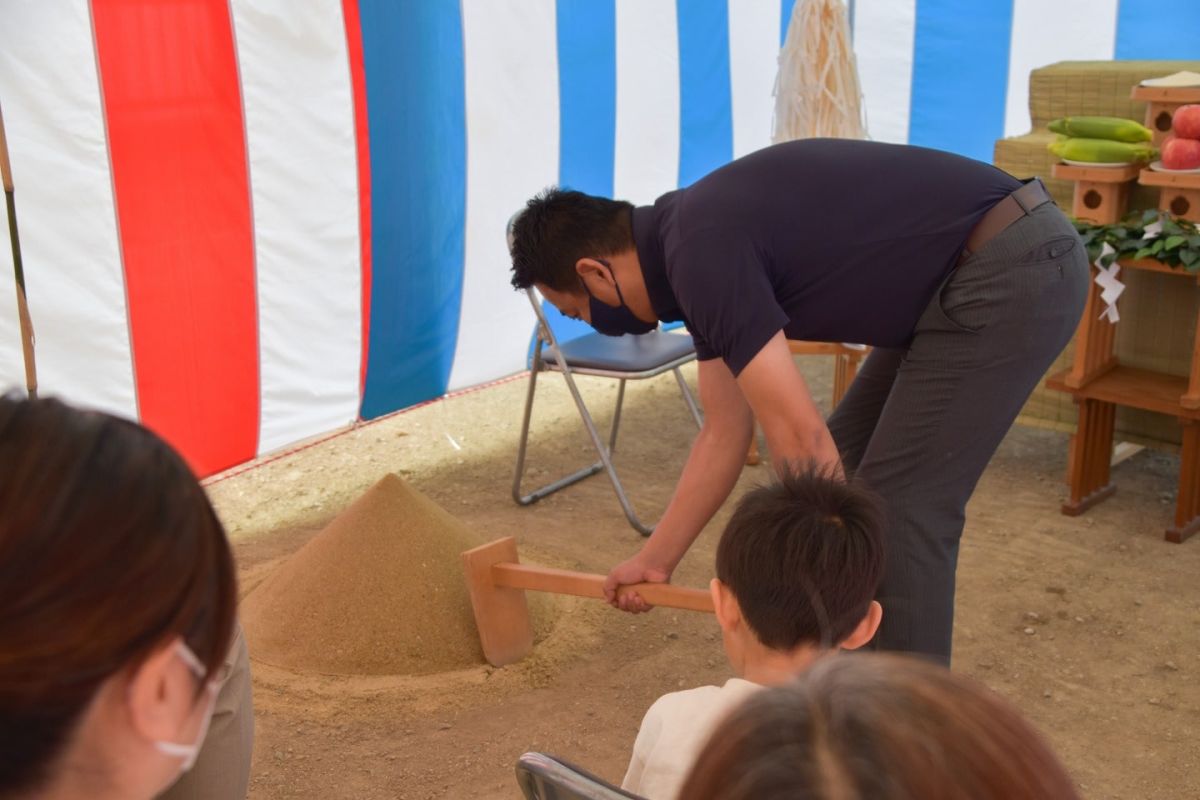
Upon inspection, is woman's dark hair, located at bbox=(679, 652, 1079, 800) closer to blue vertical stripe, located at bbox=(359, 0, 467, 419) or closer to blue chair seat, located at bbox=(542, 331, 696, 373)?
blue chair seat, located at bbox=(542, 331, 696, 373)

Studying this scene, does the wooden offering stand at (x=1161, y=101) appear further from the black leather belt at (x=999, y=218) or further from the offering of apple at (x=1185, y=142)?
the black leather belt at (x=999, y=218)

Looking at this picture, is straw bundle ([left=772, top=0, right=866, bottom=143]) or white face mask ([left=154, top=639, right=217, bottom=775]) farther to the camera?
straw bundle ([left=772, top=0, right=866, bottom=143])

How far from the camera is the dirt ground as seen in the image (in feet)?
8.46

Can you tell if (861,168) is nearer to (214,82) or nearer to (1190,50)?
(214,82)

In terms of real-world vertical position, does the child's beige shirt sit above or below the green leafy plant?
below

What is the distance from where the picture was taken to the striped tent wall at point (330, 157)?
3.57m

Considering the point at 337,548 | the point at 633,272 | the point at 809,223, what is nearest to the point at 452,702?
the point at 337,548

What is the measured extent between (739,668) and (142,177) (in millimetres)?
Answer: 2765

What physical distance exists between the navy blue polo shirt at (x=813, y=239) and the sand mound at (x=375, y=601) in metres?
1.13

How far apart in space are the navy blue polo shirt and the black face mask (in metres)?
0.07

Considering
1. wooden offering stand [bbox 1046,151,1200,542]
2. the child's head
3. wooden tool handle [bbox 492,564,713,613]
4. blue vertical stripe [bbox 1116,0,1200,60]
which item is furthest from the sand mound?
blue vertical stripe [bbox 1116,0,1200,60]

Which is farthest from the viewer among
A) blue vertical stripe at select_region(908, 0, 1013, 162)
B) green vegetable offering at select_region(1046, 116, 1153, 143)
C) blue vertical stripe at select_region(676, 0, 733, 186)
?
blue vertical stripe at select_region(908, 0, 1013, 162)

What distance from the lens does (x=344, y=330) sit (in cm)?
449

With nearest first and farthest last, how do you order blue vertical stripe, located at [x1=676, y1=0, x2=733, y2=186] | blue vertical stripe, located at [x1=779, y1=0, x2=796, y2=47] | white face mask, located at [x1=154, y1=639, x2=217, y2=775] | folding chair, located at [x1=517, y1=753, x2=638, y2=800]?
white face mask, located at [x1=154, y1=639, x2=217, y2=775] → folding chair, located at [x1=517, y1=753, x2=638, y2=800] → blue vertical stripe, located at [x1=676, y1=0, x2=733, y2=186] → blue vertical stripe, located at [x1=779, y1=0, x2=796, y2=47]
